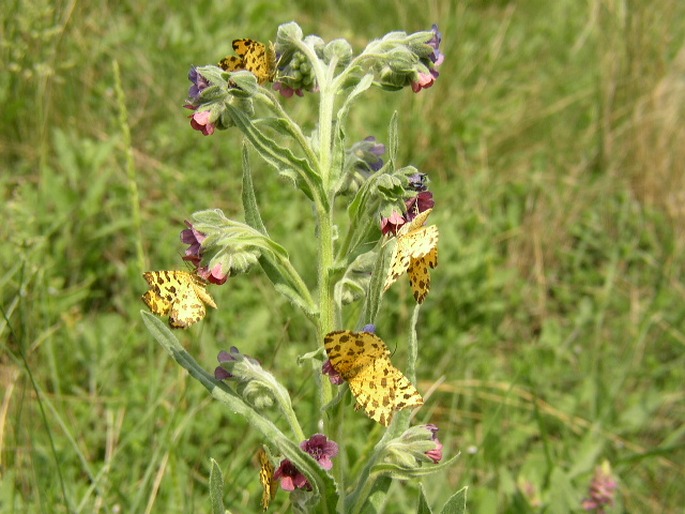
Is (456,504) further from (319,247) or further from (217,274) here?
(217,274)

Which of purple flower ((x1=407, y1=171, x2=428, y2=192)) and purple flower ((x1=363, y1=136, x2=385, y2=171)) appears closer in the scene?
purple flower ((x1=407, y1=171, x2=428, y2=192))

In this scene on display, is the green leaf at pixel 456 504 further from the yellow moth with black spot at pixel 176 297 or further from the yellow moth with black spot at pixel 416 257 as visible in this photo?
the yellow moth with black spot at pixel 176 297

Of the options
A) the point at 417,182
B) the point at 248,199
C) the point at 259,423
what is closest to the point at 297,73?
the point at 248,199

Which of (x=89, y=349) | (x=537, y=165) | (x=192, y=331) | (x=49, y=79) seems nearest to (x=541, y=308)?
(x=537, y=165)

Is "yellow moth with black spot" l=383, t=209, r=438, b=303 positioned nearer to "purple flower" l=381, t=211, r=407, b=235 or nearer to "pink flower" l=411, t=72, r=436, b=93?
"purple flower" l=381, t=211, r=407, b=235

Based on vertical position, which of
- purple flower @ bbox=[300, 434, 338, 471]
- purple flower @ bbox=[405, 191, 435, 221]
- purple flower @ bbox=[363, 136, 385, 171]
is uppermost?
purple flower @ bbox=[363, 136, 385, 171]

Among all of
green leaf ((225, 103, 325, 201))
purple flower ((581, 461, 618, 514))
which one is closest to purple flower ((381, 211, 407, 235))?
green leaf ((225, 103, 325, 201))

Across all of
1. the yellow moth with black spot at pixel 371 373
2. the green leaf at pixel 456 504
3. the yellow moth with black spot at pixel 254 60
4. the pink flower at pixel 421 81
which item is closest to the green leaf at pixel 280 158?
the yellow moth with black spot at pixel 254 60
